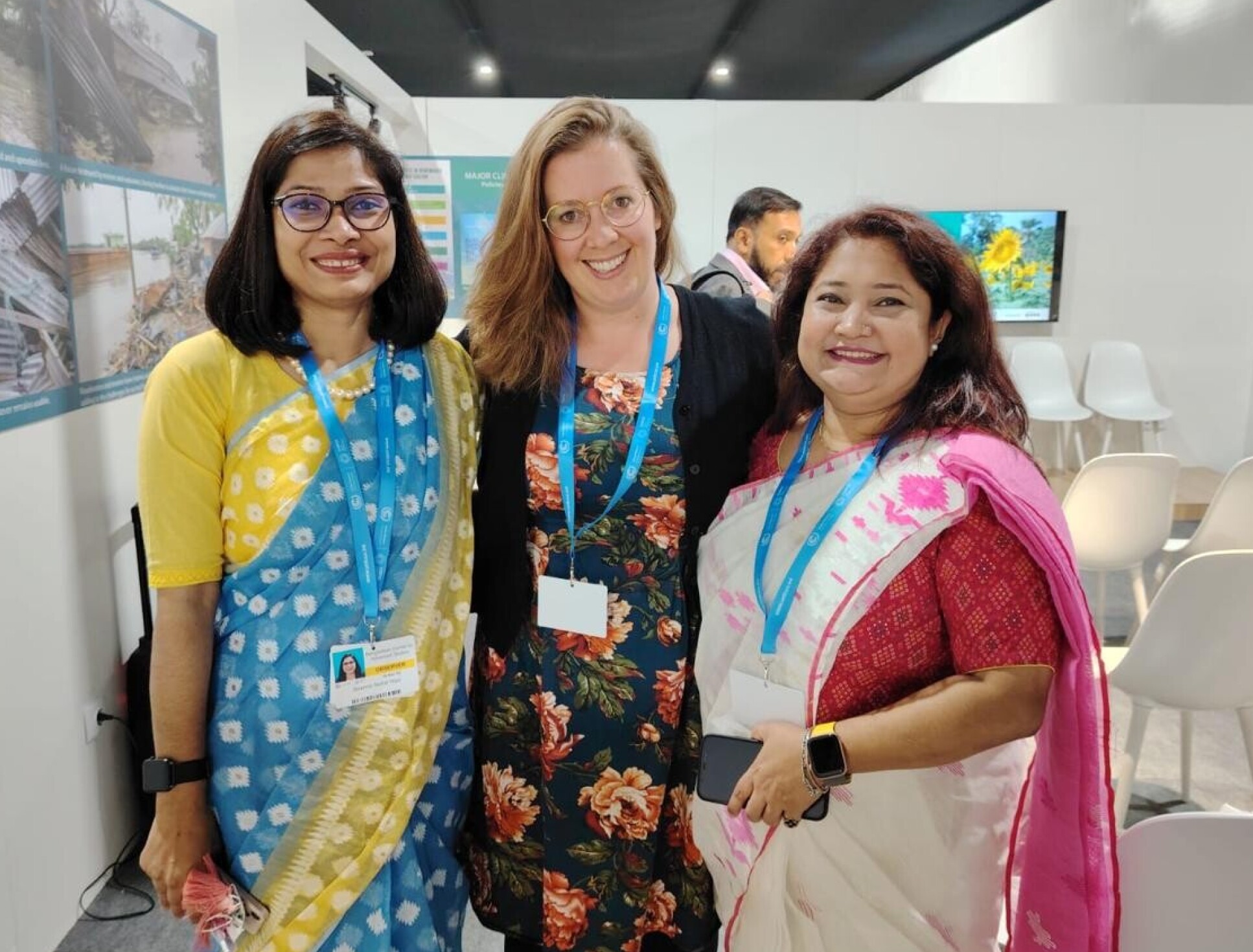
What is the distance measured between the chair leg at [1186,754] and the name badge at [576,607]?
2.11 m

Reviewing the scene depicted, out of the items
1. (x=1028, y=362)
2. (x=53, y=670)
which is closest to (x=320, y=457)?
(x=53, y=670)

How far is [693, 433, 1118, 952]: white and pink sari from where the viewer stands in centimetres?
109

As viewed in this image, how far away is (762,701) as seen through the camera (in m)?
1.21

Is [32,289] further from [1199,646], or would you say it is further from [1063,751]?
[1199,646]

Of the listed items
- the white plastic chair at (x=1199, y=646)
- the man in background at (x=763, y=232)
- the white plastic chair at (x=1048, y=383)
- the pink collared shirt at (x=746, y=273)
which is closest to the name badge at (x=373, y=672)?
the white plastic chair at (x=1199, y=646)

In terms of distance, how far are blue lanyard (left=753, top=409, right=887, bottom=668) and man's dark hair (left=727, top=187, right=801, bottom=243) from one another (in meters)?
2.99

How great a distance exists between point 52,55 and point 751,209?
108 inches

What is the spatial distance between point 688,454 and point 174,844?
88cm

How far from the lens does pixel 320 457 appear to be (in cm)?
122

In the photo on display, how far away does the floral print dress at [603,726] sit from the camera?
134cm

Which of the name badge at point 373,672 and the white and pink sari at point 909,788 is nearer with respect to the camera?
the white and pink sari at point 909,788

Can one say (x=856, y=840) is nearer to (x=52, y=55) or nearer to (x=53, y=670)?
(x=53, y=670)

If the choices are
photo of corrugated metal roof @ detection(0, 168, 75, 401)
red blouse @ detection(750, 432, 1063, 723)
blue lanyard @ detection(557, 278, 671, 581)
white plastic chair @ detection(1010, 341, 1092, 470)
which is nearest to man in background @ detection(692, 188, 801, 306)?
photo of corrugated metal roof @ detection(0, 168, 75, 401)

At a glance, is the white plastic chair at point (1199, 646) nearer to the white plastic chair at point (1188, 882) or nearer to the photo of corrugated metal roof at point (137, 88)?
the white plastic chair at point (1188, 882)
